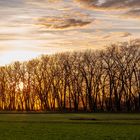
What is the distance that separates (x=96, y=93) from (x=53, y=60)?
20737mm

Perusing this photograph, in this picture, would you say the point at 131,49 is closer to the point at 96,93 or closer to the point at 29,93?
the point at 96,93

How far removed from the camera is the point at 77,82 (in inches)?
4540

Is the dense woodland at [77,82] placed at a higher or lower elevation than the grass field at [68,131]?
higher

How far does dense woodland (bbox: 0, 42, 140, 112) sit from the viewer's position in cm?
10581

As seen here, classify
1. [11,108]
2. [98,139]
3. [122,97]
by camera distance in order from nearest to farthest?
[98,139] < [122,97] < [11,108]

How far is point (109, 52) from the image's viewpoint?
110438 millimetres

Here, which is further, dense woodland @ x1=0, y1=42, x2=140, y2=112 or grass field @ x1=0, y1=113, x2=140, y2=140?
dense woodland @ x1=0, y1=42, x2=140, y2=112

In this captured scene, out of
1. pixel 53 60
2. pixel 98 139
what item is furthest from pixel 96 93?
pixel 98 139

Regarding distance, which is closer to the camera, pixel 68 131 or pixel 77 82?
pixel 68 131

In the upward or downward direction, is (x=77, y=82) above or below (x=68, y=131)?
above

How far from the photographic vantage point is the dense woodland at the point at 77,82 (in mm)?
105812

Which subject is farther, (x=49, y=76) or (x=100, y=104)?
(x=49, y=76)

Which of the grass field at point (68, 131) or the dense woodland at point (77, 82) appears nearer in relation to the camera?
the grass field at point (68, 131)

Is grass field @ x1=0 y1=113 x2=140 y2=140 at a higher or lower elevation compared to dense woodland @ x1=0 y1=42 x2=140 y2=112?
lower
